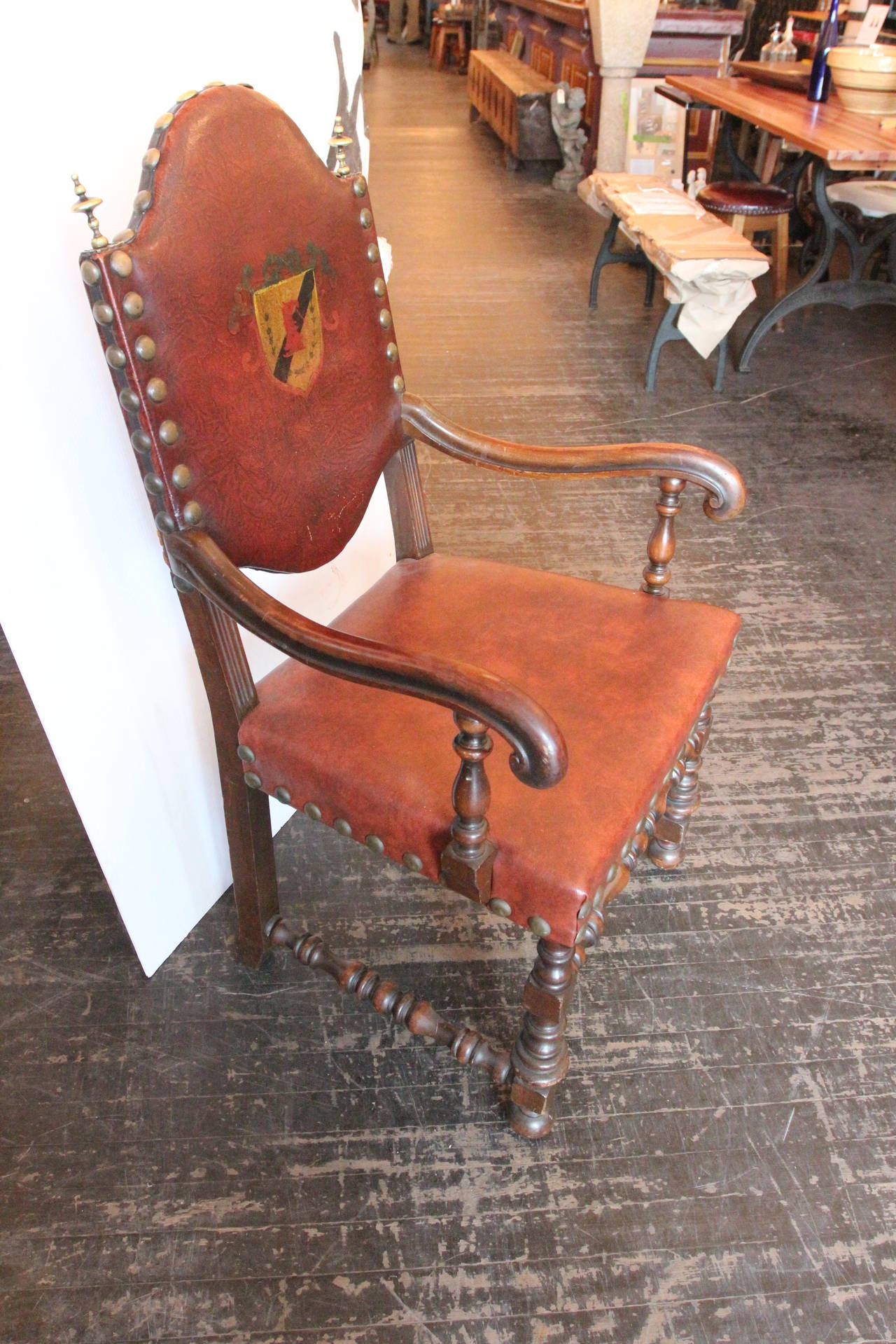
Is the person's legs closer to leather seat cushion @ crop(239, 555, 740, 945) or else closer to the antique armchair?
the antique armchair

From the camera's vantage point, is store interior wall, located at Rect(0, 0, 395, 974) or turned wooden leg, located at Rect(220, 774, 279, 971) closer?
store interior wall, located at Rect(0, 0, 395, 974)

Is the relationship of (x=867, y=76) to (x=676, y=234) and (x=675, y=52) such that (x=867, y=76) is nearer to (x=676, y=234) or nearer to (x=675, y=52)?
(x=676, y=234)

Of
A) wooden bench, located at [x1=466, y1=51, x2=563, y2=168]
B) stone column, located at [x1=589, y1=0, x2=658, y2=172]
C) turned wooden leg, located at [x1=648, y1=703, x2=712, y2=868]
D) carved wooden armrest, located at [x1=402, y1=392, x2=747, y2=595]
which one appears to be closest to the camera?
carved wooden armrest, located at [x1=402, y1=392, x2=747, y2=595]

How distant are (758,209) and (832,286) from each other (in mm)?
428

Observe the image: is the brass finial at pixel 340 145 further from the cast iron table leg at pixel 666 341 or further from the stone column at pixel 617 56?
the stone column at pixel 617 56

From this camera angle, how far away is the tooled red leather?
920mm

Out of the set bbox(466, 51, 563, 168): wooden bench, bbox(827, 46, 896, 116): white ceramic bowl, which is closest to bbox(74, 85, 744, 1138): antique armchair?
bbox(827, 46, 896, 116): white ceramic bowl

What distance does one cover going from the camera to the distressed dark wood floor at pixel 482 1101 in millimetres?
1074

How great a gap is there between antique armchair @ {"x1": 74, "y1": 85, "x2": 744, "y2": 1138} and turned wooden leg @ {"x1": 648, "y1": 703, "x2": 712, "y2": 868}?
0.56 feet

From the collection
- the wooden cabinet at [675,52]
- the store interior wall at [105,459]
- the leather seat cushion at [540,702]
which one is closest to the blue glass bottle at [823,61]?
the wooden cabinet at [675,52]

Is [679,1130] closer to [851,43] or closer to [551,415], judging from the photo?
[551,415]

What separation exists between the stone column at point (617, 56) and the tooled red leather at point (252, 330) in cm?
471

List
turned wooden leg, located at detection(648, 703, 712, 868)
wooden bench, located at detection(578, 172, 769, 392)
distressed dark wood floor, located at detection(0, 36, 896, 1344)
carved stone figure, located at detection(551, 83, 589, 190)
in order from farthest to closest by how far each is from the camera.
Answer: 1. carved stone figure, located at detection(551, 83, 589, 190)
2. wooden bench, located at detection(578, 172, 769, 392)
3. turned wooden leg, located at detection(648, 703, 712, 868)
4. distressed dark wood floor, located at detection(0, 36, 896, 1344)

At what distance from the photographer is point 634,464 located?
1217mm
